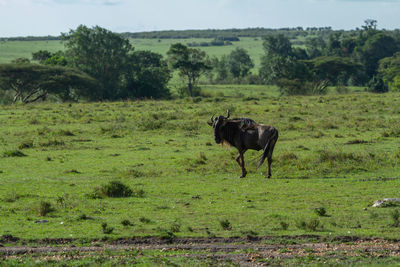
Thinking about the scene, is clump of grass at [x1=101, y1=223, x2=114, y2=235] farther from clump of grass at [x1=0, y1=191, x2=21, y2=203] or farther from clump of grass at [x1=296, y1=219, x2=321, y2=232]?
clump of grass at [x1=0, y1=191, x2=21, y2=203]

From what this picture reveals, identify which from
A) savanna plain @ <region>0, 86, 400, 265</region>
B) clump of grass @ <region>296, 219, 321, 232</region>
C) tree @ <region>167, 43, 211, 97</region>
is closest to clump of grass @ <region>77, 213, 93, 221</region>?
savanna plain @ <region>0, 86, 400, 265</region>

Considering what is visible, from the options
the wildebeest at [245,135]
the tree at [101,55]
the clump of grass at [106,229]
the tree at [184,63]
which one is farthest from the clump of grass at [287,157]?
the tree at [184,63]

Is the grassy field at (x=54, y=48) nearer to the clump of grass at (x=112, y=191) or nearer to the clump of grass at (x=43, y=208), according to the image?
the clump of grass at (x=112, y=191)

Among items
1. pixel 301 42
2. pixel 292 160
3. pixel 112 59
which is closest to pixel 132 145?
pixel 292 160

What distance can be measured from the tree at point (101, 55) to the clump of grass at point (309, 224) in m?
46.3

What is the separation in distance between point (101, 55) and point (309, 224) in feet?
161

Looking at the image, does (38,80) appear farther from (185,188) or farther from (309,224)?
(309,224)

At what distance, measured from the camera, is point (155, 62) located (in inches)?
2685

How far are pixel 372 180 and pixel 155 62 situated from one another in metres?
54.3

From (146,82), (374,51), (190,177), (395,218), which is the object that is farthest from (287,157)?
(374,51)

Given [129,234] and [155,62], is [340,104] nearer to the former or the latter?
[129,234]

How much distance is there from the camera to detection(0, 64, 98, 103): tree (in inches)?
1880

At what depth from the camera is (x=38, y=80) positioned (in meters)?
48.3

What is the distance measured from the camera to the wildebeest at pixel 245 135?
1642cm
